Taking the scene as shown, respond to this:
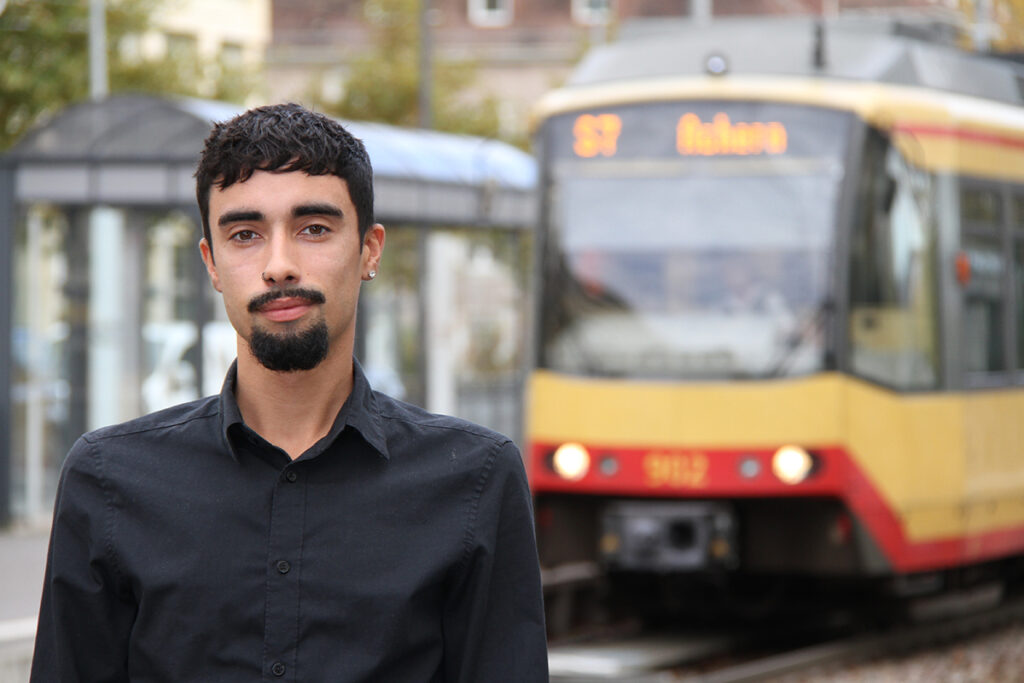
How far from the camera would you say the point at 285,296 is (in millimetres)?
2418

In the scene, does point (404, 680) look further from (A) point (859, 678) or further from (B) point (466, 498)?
(A) point (859, 678)

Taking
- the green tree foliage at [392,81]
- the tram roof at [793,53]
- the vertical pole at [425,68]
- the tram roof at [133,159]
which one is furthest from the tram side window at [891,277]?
the green tree foliage at [392,81]

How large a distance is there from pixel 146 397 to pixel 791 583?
21.6ft

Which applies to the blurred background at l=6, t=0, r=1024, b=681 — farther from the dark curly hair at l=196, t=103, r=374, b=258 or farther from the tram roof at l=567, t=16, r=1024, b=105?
the dark curly hair at l=196, t=103, r=374, b=258

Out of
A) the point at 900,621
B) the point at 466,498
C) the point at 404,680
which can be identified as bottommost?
the point at 900,621

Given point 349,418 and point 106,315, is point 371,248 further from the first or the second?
point 106,315

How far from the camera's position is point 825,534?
33.8ft

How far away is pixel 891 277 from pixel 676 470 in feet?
5.28

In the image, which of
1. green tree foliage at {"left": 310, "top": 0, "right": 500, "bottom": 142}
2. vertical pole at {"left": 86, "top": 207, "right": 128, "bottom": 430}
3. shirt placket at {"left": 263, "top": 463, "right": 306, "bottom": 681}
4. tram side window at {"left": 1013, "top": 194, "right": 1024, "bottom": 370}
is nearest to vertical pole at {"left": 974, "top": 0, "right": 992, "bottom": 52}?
green tree foliage at {"left": 310, "top": 0, "right": 500, "bottom": 142}

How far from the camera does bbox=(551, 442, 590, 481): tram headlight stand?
34.5 ft

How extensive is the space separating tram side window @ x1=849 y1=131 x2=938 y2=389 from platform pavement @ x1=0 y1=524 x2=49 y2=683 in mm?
4590

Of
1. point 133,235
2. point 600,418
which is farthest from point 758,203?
point 133,235

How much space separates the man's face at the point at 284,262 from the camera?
241cm

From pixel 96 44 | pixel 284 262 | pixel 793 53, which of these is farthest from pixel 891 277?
pixel 96 44
